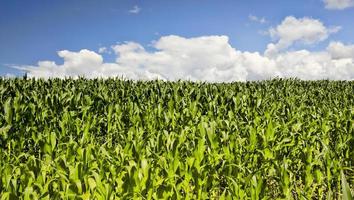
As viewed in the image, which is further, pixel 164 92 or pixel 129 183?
pixel 164 92

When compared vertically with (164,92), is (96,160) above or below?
below

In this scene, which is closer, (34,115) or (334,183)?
(334,183)

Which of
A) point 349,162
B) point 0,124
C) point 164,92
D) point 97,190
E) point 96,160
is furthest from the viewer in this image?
point 164,92

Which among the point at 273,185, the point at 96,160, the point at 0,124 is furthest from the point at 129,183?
the point at 0,124

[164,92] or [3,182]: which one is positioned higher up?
[164,92]

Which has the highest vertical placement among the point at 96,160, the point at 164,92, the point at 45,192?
the point at 164,92

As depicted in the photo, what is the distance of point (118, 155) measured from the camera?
4.65 metres

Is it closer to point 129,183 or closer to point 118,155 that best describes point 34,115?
point 118,155

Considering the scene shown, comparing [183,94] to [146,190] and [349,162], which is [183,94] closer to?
[349,162]

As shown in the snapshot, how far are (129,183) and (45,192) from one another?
0.78 m

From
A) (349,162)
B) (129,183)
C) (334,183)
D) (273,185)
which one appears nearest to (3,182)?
(129,183)

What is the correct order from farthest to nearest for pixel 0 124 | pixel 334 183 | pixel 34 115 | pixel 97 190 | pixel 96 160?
pixel 34 115 → pixel 0 124 → pixel 334 183 → pixel 96 160 → pixel 97 190

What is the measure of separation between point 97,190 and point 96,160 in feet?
2.07

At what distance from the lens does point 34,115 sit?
7668 millimetres
